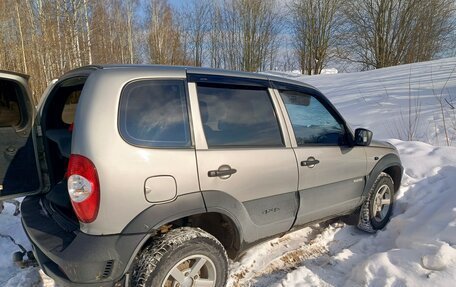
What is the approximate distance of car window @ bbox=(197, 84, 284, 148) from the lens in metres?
2.21

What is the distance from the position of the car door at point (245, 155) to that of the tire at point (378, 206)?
50.1 inches

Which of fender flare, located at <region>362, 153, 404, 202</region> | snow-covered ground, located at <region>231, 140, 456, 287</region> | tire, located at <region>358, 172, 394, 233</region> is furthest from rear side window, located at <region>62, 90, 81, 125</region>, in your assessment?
tire, located at <region>358, 172, 394, 233</region>

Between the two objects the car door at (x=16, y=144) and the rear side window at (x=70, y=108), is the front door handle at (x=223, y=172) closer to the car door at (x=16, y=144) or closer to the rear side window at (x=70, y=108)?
the rear side window at (x=70, y=108)

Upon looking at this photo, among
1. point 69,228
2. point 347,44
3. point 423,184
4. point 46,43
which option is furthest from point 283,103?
point 347,44

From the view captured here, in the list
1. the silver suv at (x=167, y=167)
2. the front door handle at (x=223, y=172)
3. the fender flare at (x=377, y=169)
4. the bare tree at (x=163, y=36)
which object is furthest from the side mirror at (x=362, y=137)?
the bare tree at (x=163, y=36)

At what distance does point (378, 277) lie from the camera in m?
2.49

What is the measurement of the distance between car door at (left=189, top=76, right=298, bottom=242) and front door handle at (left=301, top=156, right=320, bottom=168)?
11 cm

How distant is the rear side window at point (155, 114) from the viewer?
74.3 inches

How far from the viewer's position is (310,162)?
2.66 meters

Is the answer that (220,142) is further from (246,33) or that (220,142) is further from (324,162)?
(246,33)

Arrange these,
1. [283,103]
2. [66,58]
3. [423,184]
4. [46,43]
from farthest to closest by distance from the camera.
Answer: [66,58], [46,43], [423,184], [283,103]

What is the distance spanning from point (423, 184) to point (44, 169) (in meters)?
4.52

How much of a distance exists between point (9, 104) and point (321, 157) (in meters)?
3.17

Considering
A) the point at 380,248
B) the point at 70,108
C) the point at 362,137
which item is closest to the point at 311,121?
the point at 362,137
